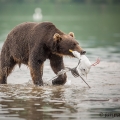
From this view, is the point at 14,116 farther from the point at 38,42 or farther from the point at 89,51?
the point at 89,51

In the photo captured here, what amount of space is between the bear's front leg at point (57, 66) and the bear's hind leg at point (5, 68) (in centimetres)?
112

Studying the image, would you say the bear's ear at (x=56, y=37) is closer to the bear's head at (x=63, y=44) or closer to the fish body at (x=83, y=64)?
the bear's head at (x=63, y=44)

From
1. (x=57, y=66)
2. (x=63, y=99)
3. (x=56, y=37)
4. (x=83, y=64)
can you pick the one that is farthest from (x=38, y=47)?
(x=63, y=99)

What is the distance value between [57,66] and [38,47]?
0.76 m

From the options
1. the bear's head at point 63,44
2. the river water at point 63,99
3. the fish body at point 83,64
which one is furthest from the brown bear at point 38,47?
the river water at point 63,99

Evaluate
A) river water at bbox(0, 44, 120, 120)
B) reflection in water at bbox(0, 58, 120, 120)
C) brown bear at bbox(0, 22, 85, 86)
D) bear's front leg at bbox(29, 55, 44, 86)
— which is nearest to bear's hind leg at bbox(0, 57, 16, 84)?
brown bear at bbox(0, 22, 85, 86)

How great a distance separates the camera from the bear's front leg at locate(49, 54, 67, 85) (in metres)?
12.0

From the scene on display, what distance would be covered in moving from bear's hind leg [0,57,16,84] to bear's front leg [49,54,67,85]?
112 cm

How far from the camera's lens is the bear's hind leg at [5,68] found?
12742mm

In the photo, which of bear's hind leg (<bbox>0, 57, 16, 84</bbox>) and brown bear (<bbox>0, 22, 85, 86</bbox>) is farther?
bear's hind leg (<bbox>0, 57, 16, 84</bbox>)

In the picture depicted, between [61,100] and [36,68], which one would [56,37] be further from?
[61,100]

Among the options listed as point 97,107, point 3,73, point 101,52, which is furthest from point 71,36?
point 101,52

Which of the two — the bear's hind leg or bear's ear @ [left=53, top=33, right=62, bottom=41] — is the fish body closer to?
bear's ear @ [left=53, top=33, right=62, bottom=41]

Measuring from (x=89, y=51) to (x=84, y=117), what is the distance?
42.0 ft
